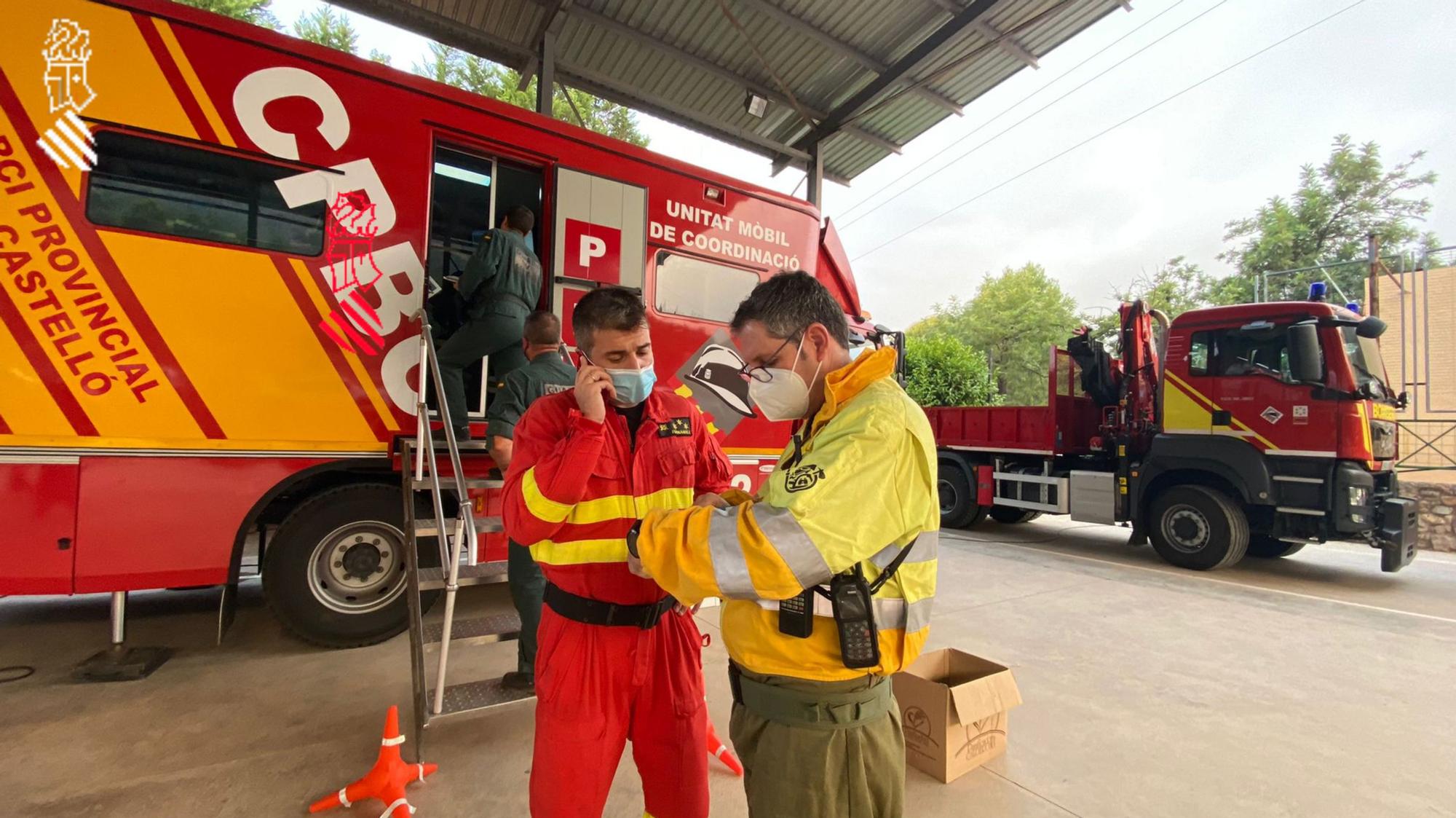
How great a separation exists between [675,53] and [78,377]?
6.26 metres

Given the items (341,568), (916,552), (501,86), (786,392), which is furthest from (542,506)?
(501,86)

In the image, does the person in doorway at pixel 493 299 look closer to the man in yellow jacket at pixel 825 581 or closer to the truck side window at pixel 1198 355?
the man in yellow jacket at pixel 825 581

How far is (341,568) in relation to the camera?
11.9 feet

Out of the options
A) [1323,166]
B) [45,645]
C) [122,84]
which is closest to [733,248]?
[122,84]

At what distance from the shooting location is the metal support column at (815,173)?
8.49m

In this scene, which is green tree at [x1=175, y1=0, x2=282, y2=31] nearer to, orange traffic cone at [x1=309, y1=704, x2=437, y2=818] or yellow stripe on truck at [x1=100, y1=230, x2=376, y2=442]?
yellow stripe on truck at [x1=100, y1=230, x2=376, y2=442]

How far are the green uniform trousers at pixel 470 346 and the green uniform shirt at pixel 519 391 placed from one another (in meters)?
0.58

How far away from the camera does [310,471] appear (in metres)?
3.38

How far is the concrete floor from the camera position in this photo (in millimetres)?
2439

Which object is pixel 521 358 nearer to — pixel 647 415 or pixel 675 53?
pixel 647 415

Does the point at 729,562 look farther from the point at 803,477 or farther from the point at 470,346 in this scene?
the point at 470,346

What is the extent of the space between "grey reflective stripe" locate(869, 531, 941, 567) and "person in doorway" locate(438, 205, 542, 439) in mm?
2778

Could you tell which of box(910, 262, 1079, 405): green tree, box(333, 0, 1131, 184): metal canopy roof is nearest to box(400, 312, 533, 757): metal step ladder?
box(333, 0, 1131, 184): metal canopy roof

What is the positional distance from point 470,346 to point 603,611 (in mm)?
2545
